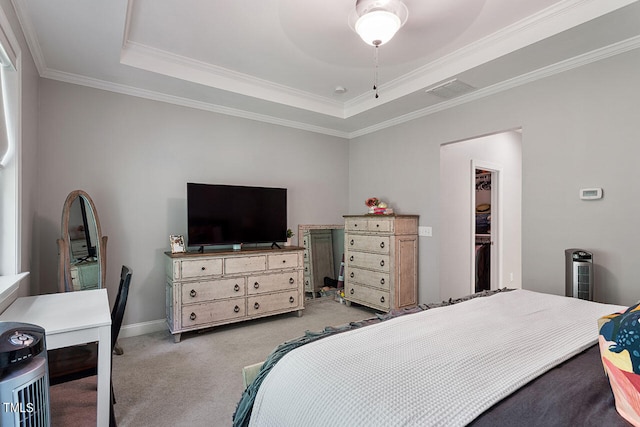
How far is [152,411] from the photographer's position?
2016 millimetres

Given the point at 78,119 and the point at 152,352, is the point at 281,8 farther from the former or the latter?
the point at 152,352

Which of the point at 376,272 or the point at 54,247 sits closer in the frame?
the point at 54,247

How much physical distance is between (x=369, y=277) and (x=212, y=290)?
1.86 m

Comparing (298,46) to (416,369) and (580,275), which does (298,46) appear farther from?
(580,275)

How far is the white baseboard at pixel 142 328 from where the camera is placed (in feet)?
10.6

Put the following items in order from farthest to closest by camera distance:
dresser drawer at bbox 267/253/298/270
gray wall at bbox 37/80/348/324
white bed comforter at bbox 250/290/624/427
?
1. dresser drawer at bbox 267/253/298/270
2. gray wall at bbox 37/80/348/324
3. white bed comforter at bbox 250/290/624/427

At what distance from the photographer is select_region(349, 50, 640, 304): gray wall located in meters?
2.39

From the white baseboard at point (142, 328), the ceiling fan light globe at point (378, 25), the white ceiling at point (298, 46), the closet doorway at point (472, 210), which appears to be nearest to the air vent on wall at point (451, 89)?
the white ceiling at point (298, 46)

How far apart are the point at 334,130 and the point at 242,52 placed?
2112mm

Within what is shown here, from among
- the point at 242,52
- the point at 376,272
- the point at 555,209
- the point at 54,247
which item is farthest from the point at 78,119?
the point at 555,209

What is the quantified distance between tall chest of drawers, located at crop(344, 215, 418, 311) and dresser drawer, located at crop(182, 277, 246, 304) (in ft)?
4.95

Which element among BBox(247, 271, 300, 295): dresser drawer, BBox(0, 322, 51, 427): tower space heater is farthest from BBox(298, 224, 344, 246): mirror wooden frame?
BBox(0, 322, 51, 427): tower space heater

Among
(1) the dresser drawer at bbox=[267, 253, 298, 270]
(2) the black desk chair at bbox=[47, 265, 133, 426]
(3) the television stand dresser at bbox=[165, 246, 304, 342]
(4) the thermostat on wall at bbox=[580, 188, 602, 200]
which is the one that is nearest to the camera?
(2) the black desk chair at bbox=[47, 265, 133, 426]

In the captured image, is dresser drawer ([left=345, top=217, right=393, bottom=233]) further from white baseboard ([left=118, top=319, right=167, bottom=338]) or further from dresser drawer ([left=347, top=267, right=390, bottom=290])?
white baseboard ([left=118, top=319, right=167, bottom=338])
